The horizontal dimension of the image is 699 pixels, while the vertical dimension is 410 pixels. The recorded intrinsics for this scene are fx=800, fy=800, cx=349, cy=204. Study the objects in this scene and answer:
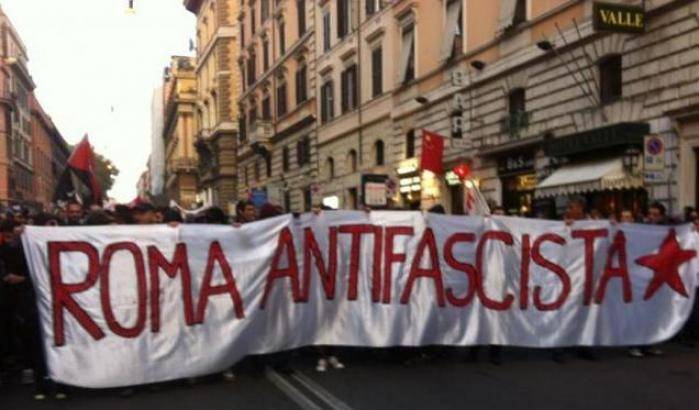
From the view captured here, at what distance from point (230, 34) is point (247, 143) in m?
10.7

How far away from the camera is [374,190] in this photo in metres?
21.2

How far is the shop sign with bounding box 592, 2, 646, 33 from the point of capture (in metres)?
15.8

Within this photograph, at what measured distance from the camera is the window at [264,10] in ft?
159

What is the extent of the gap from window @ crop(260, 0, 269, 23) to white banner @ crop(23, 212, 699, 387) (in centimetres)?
4222

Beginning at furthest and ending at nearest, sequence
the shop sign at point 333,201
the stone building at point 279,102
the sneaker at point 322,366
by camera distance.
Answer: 1. the stone building at point 279,102
2. the shop sign at point 333,201
3. the sneaker at point 322,366

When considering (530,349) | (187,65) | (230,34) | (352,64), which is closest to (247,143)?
(230,34)

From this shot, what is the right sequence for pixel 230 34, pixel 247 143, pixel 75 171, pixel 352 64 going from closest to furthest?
pixel 75 171 → pixel 352 64 → pixel 247 143 → pixel 230 34

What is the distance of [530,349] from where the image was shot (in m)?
8.76

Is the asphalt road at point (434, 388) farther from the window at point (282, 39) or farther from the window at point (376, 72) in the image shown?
the window at point (282, 39)

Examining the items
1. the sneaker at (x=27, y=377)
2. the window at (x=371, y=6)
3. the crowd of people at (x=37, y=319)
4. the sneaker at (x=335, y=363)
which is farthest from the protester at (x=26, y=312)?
the window at (x=371, y=6)

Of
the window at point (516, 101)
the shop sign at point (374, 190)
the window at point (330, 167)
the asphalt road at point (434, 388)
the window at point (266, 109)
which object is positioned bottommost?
the asphalt road at point (434, 388)

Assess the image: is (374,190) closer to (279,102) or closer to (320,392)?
(320,392)

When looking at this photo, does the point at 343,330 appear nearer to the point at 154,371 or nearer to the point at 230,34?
the point at 154,371

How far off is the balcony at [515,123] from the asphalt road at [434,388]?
13.6m
